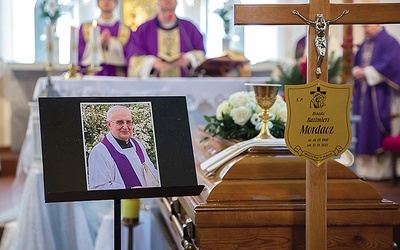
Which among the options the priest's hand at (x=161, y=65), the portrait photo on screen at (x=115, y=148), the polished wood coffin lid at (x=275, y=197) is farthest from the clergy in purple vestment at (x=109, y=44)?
the portrait photo on screen at (x=115, y=148)

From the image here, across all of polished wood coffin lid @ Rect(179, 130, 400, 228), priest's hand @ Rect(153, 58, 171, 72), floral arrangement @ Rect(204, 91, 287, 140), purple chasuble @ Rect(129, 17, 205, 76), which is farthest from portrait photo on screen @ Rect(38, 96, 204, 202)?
purple chasuble @ Rect(129, 17, 205, 76)

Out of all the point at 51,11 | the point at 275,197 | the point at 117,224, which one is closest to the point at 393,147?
the point at 51,11

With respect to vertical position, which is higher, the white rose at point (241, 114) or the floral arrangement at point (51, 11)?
the floral arrangement at point (51, 11)

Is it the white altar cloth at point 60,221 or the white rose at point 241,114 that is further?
the white altar cloth at point 60,221

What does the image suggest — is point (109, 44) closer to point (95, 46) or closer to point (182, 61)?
point (182, 61)

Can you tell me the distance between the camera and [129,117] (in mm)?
1950

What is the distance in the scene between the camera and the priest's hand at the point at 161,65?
588cm

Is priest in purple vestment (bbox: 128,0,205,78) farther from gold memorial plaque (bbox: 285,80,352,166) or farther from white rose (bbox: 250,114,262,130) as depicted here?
gold memorial plaque (bbox: 285,80,352,166)

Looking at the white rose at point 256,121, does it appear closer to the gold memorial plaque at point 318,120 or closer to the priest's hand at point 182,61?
the gold memorial plaque at point 318,120

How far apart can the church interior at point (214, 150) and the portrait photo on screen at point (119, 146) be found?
2 cm

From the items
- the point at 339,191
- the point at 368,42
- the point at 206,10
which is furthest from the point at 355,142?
the point at 339,191

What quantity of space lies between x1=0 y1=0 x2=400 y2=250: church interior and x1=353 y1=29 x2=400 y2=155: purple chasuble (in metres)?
0.04

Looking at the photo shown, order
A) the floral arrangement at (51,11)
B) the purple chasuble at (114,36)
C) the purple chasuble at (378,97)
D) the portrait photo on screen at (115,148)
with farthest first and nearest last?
the purple chasuble at (114,36), the floral arrangement at (51,11), the purple chasuble at (378,97), the portrait photo on screen at (115,148)

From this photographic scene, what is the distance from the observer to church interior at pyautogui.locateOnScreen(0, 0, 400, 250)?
1929 millimetres
